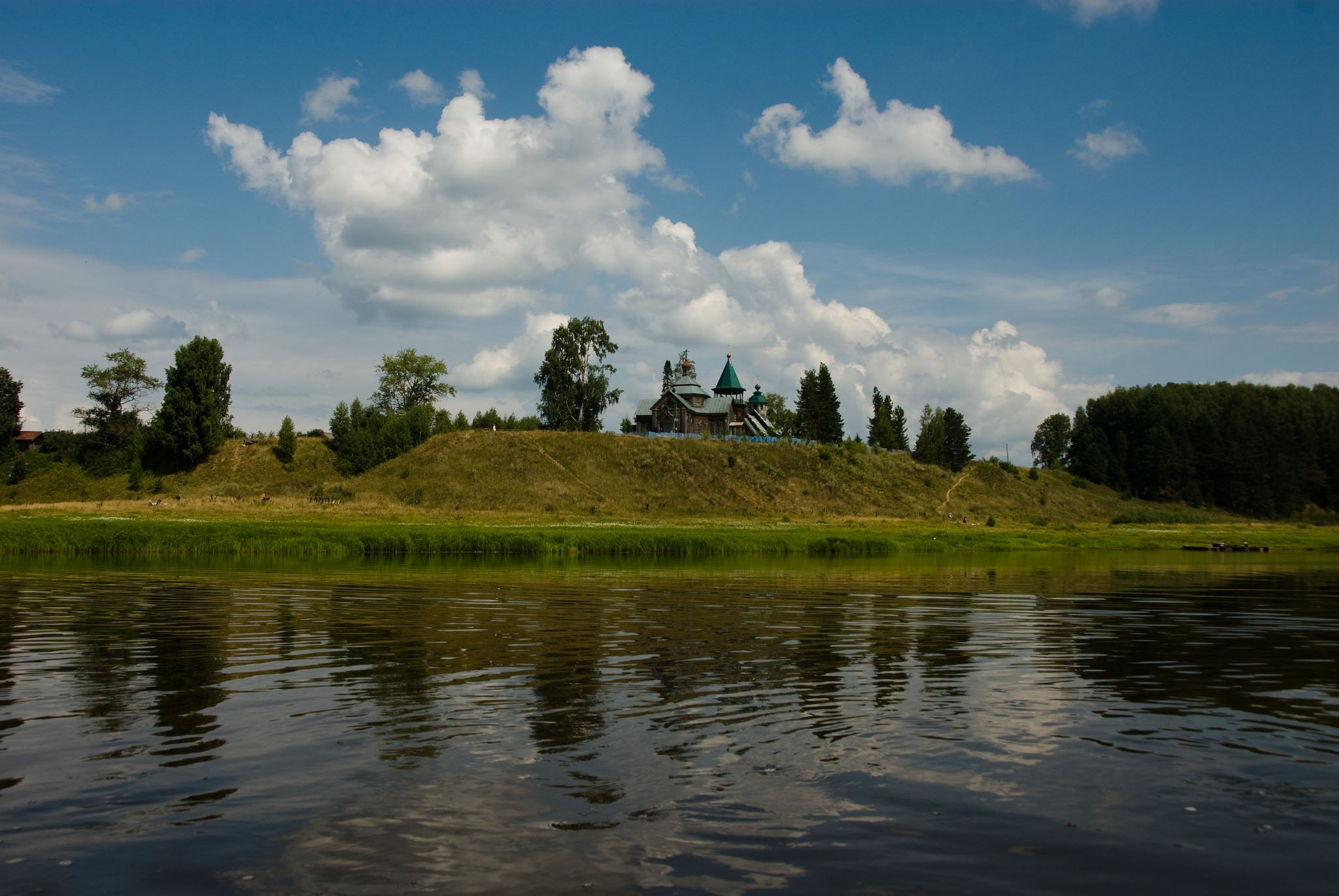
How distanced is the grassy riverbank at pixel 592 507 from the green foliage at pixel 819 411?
860 cm

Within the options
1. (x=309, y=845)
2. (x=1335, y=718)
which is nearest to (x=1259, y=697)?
(x=1335, y=718)

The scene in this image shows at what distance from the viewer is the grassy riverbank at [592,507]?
57.9 m

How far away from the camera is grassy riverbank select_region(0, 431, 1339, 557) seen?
57.9 meters

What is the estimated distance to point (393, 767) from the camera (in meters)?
10.9

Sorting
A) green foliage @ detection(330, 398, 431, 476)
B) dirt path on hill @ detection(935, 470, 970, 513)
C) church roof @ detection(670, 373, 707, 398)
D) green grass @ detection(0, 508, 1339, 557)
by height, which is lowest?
green grass @ detection(0, 508, 1339, 557)

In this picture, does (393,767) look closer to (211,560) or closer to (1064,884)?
(1064,884)

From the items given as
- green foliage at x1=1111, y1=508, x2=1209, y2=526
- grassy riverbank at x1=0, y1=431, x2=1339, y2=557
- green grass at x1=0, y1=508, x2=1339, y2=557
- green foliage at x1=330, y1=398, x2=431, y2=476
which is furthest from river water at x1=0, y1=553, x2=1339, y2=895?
green foliage at x1=1111, y1=508, x2=1209, y2=526

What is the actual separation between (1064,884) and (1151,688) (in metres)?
10.1

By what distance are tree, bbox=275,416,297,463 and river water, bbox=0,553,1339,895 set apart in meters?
95.8

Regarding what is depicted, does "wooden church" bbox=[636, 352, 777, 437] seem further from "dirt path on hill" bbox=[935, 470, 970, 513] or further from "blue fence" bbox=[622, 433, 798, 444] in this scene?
"dirt path on hill" bbox=[935, 470, 970, 513]

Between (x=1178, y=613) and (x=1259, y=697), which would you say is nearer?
(x=1259, y=697)

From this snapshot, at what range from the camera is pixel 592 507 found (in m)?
100

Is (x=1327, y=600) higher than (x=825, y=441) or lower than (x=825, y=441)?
lower

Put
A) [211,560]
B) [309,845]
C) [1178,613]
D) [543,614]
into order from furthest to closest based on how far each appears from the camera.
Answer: [211,560]
[1178,613]
[543,614]
[309,845]
